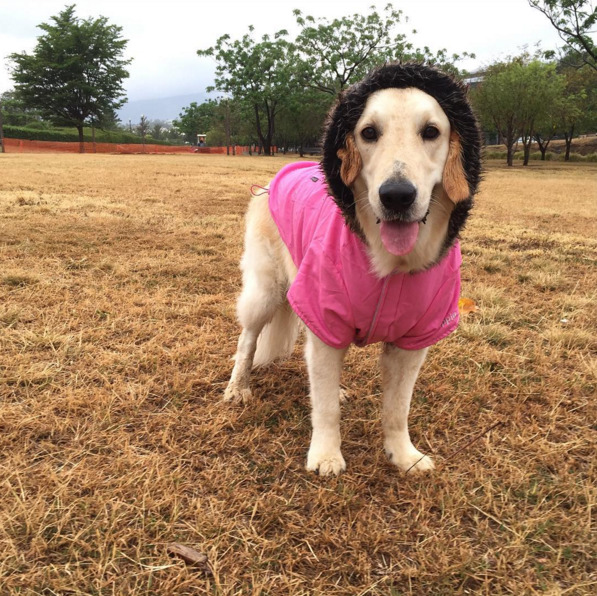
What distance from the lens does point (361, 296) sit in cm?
167

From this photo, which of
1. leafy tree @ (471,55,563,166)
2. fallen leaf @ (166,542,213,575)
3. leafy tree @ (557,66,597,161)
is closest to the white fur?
fallen leaf @ (166,542,213,575)

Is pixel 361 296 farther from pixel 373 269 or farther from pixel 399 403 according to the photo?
pixel 399 403

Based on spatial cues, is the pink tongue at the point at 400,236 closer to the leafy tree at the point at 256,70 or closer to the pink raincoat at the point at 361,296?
the pink raincoat at the point at 361,296

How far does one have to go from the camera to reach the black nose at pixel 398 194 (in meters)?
1.41

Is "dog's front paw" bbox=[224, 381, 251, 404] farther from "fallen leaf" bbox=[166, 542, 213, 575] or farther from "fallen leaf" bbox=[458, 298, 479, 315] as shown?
"fallen leaf" bbox=[458, 298, 479, 315]

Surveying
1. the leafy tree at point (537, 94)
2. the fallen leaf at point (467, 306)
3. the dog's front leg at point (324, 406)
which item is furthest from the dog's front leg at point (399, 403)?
the leafy tree at point (537, 94)

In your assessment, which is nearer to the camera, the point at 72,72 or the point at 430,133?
the point at 430,133

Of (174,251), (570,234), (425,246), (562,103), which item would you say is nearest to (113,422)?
(425,246)

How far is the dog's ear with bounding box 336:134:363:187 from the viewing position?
1.60 meters

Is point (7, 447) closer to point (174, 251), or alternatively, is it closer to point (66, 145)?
point (174, 251)

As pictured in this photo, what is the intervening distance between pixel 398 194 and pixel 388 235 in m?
0.17

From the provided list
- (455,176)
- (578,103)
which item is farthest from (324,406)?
→ (578,103)

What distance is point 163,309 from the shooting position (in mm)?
3131

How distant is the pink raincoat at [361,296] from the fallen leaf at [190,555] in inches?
32.0
